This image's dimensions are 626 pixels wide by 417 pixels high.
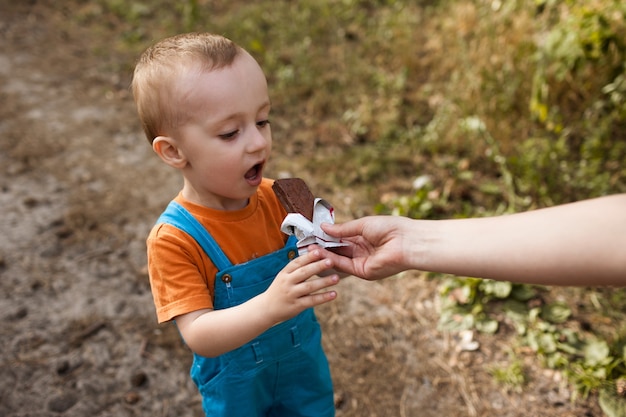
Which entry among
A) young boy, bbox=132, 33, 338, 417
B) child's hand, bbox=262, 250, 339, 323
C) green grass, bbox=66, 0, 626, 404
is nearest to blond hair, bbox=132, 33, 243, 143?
young boy, bbox=132, 33, 338, 417

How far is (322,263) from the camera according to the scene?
1391 millimetres

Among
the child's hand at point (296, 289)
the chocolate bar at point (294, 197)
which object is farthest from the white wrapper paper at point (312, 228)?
the child's hand at point (296, 289)

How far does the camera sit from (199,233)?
1.58 meters

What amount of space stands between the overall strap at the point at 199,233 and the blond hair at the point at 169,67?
254 millimetres

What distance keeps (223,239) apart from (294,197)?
0.26 metres

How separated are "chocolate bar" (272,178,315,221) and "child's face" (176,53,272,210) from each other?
0.25 ft

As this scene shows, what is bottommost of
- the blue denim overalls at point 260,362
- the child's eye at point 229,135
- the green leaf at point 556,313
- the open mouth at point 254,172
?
the green leaf at point 556,313

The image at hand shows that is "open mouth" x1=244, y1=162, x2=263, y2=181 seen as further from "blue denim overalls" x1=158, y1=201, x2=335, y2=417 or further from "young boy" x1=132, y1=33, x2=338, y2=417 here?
"blue denim overalls" x1=158, y1=201, x2=335, y2=417

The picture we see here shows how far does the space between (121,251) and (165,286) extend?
194 centimetres

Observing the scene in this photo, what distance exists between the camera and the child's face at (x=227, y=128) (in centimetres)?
145

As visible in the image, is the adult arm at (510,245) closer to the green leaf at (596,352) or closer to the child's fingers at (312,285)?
the child's fingers at (312,285)

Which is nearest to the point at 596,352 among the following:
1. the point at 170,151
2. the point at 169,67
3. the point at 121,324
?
the point at 170,151

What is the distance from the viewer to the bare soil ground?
2.46 meters

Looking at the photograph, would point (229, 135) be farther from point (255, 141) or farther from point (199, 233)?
point (199, 233)
